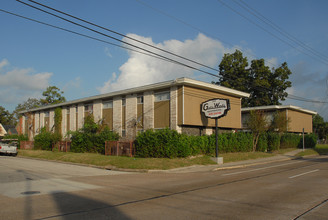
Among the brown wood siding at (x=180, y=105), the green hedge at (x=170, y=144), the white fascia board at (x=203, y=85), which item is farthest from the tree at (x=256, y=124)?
the brown wood siding at (x=180, y=105)

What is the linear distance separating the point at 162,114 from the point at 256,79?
3028 cm

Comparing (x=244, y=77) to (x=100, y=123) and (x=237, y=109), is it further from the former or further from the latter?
(x=100, y=123)

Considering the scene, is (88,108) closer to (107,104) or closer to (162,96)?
(107,104)

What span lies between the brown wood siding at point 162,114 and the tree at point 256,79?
83.2ft

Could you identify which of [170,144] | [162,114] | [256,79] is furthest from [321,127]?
[170,144]

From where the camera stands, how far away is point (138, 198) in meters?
8.66

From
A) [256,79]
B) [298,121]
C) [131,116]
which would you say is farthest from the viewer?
[256,79]

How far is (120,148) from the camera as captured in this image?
24594mm

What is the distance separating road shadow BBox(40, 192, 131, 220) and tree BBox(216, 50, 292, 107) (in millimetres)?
43628

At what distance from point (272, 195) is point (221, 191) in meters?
1.68

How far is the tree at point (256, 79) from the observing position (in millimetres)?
50250

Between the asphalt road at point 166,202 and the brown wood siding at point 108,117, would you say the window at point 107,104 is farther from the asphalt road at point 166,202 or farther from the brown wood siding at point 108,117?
the asphalt road at point 166,202

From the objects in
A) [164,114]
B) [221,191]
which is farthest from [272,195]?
[164,114]

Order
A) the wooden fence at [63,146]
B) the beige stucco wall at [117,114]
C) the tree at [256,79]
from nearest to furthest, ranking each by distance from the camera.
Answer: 1. the beige stucco wall at [117,114]
2. the wooden fence at [63,146]
3. the tree at [256,79]
